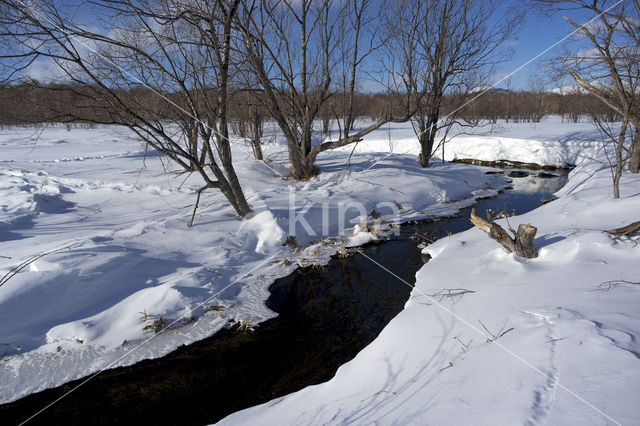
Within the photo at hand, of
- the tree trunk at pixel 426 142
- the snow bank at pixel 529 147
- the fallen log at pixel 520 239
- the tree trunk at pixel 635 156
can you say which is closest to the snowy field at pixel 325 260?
the fallen log at pixel 520 239

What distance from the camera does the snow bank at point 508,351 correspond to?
1647 mm

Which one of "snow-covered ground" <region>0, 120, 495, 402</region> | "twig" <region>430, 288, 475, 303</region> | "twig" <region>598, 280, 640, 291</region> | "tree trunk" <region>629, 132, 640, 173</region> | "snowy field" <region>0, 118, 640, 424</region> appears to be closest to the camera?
"snowy field" <region>0, 118, 640, 424</region>

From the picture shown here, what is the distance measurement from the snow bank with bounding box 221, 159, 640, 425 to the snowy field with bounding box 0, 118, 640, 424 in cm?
1

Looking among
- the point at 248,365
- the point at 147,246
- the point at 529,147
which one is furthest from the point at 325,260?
the point at 529,147

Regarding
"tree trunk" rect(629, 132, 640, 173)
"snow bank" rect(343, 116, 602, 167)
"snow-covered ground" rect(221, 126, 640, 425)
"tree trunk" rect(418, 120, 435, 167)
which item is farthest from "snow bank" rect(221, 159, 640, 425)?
"snow bank" rect(343, 116, 602, 167)

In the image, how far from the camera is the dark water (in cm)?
284

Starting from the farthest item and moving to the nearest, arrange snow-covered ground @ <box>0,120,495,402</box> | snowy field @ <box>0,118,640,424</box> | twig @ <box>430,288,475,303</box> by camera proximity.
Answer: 1. twig @ <box>430,288,475,303</box>
2. snow-covered ground @ <box>0,120,495,402</box>
3. snowy field @ <box>0,118,640,424</box>

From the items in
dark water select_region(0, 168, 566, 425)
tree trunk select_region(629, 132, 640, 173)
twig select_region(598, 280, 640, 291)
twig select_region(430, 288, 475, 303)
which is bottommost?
dark water select_region(0, 168, 566, 425)

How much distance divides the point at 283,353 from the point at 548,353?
7.93ft

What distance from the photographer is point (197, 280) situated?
4.57 meters

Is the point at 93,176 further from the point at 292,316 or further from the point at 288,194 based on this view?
the point at 292,316

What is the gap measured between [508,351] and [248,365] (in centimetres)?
239

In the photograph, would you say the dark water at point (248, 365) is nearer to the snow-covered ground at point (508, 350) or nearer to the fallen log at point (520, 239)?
the snow-covered ground at point (508, 350)

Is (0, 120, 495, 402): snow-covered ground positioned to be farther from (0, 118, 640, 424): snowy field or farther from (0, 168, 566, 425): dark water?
(0, 168, 566, 425): dark water
